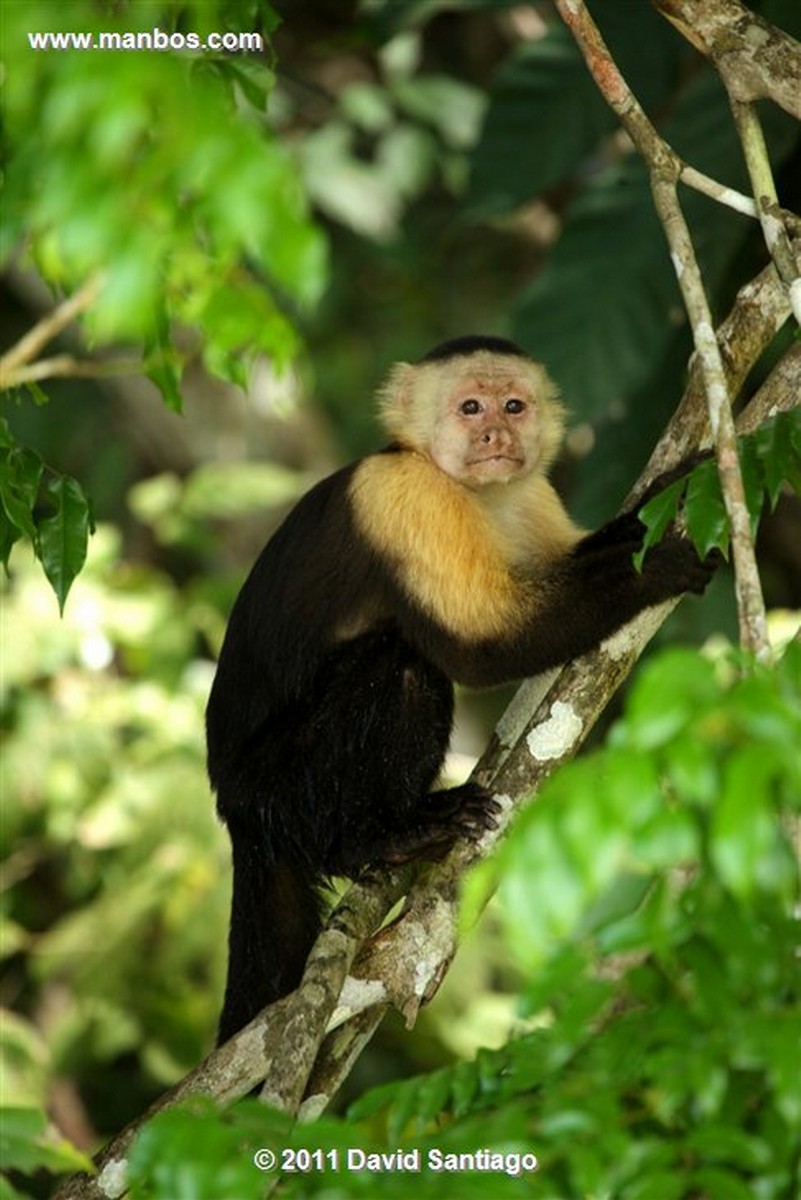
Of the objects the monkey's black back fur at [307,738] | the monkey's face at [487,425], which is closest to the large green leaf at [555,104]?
the monkey's face at [487,425]

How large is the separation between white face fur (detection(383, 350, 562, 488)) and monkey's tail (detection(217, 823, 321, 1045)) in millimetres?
875

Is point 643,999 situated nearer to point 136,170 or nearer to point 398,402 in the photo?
point 136,170

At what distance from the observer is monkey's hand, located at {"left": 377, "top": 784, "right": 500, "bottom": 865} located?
299cm

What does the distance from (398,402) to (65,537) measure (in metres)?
1.30

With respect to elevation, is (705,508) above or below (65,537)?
below

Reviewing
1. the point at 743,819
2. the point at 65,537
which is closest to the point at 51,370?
the point at 65,537

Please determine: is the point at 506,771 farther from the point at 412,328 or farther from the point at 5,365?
the point at 412,328

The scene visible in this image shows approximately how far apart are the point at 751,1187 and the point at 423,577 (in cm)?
186

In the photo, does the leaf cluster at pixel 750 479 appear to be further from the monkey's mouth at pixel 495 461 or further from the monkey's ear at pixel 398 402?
the monkey's ear at pixel 398 402

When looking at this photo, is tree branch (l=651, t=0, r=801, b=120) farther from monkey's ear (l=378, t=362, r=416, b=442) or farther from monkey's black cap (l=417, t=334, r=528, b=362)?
monkey's ear (l=378, t=362, r=416, b=442)

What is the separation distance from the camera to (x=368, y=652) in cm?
345

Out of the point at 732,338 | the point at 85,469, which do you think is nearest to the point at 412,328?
the point at 85,469

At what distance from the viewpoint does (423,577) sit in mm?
3314

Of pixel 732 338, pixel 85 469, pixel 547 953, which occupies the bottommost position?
pixel 547 953
